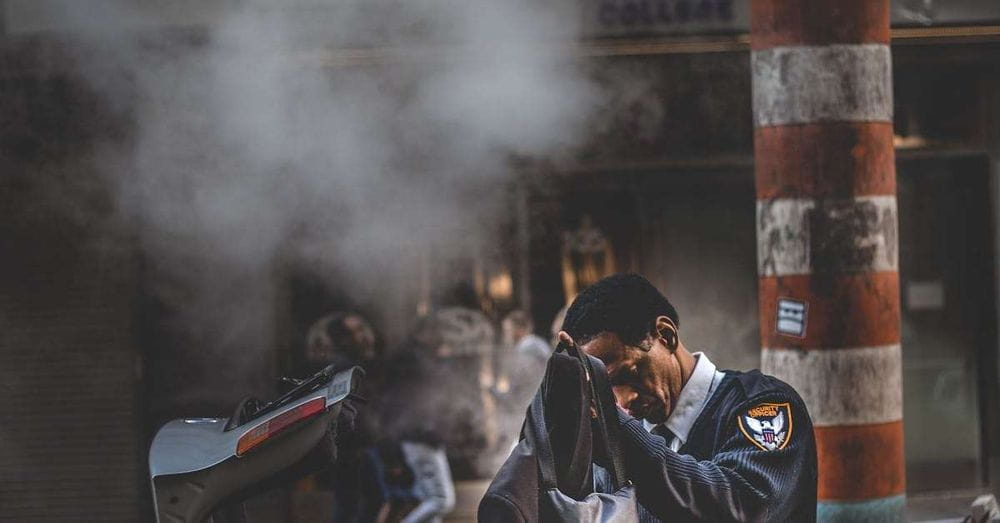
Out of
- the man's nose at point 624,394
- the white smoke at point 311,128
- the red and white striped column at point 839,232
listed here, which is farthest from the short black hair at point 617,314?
the white smoke at point 311,128

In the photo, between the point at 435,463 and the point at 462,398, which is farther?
the point at 462,398

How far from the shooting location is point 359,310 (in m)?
7.11

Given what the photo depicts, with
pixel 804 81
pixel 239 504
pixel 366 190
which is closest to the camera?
pixel 239 504

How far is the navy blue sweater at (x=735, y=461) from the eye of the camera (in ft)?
7.91

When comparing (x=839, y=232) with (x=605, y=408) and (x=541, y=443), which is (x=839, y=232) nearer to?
(x=605, y=408)

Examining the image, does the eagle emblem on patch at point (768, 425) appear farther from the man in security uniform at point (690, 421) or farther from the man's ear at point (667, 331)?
the man's ear at point (667, 331)

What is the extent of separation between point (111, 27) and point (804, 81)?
4.25m

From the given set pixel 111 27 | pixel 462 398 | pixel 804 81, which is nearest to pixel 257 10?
pixel 111 27

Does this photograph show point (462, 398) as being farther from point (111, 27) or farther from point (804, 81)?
point (804, 81)

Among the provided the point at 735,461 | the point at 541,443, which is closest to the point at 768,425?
the point at 735,461

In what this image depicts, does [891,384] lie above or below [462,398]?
above

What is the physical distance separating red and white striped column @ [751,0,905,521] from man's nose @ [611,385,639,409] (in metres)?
0.64

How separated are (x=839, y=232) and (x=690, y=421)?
74 cm

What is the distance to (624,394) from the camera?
260cm
